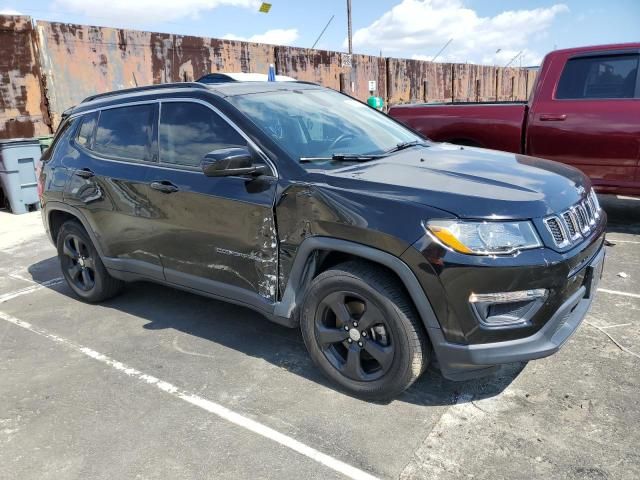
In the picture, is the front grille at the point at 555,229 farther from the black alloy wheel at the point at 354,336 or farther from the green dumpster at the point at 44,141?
the green dumpster at the point at 44,141

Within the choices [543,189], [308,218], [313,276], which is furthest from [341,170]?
[543,189]

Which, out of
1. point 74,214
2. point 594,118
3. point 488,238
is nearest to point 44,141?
point 74,214

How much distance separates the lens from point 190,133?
11.9 feet

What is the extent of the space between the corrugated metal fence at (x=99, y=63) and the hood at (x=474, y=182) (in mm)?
7826

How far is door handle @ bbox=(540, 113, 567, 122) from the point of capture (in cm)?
583

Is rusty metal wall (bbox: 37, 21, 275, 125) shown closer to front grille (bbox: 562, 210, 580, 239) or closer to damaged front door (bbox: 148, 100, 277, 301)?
damaged front door (bbox: 148, 100, 277, 301)

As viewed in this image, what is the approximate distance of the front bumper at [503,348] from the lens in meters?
2.55

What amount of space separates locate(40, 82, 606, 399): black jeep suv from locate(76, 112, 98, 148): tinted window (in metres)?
0.02

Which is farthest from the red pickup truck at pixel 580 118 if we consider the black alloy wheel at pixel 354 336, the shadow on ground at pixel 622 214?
the black alloy wheel at pixel 354 336

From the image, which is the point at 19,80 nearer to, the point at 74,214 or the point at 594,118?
the point at 74,214

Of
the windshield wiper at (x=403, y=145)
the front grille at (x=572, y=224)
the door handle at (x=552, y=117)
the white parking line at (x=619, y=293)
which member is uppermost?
the door handle at (x=552, y=117)

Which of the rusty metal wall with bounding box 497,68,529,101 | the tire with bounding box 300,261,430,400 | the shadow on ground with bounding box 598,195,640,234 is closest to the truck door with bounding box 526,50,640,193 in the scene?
the shadow on ground with bounding box 598,195,640,234

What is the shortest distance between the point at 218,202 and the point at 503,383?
2021mm

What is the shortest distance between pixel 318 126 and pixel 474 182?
1.20m
